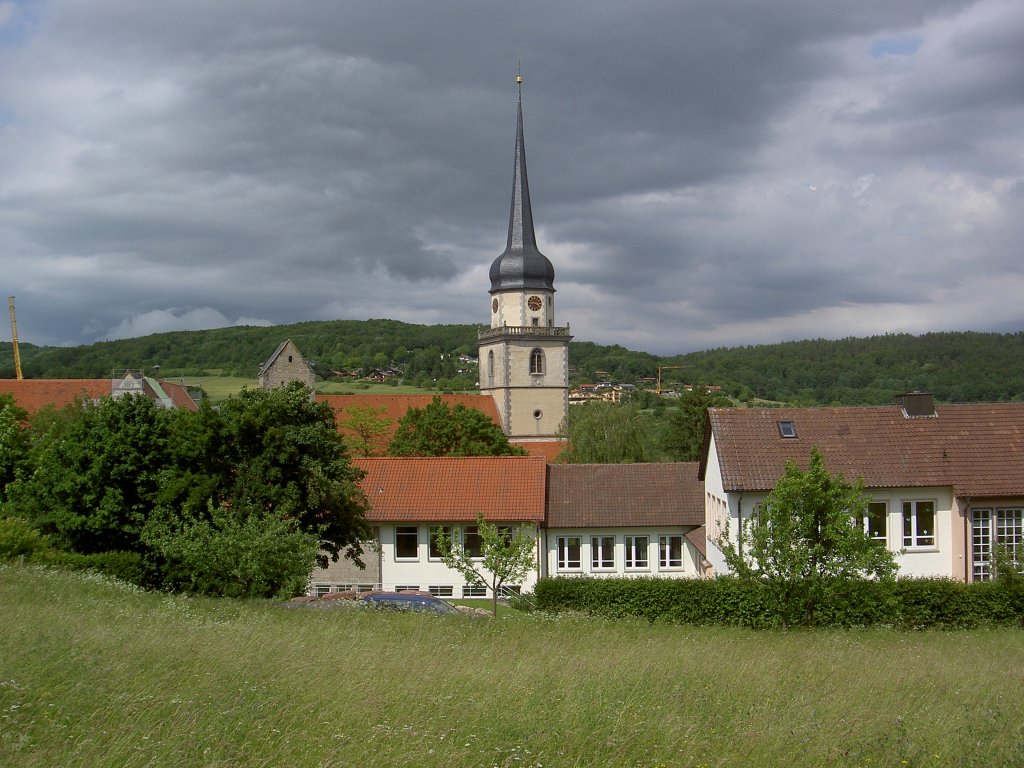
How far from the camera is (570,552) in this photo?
34.7 metres

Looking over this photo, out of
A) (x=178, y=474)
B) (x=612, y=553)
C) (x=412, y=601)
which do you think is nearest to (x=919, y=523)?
(x=612, y=553)

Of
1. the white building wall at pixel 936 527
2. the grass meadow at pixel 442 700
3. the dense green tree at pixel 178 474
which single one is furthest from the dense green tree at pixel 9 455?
the white building wall at pixel 936 527

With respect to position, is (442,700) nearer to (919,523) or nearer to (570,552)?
(919,523)

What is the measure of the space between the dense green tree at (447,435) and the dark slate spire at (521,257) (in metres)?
21.2

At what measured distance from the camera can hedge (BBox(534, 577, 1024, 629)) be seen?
22.2m

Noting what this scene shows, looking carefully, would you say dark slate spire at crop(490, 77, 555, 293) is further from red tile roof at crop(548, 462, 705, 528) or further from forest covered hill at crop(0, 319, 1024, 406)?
forest covered hill at crop(0, 319, 1024, 406)

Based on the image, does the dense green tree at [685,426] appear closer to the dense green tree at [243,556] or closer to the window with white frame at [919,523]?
the window with white frame at [919,523]

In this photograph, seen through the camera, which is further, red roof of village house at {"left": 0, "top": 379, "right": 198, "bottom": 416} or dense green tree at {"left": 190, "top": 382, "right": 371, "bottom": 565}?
red roof of village house at {"left": 0, "top": 379, "right": 198, "bottom": 416}

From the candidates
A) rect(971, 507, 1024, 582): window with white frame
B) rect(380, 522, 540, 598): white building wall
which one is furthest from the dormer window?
rect(380, 522, 540, 598): white building wall

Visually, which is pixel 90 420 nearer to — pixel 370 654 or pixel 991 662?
pixel 370 654

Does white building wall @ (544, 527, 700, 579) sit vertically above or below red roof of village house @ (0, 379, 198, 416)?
below

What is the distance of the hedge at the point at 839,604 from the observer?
22.2 meters

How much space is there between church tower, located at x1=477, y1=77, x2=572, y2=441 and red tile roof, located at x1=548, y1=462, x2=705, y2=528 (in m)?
29.1

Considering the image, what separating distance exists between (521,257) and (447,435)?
76.7ft
